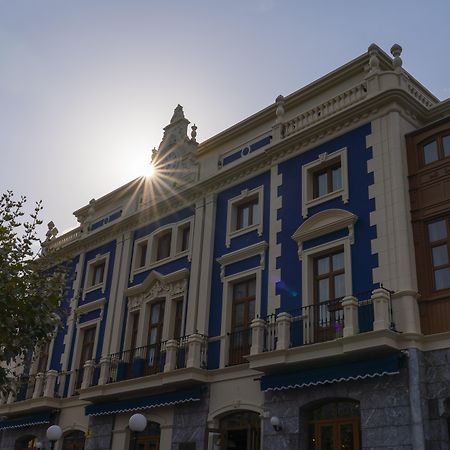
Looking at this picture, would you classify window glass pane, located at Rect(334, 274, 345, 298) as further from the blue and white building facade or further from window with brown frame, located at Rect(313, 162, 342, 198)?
window with brown frame, located at Rect(313, 162, 342, 198)

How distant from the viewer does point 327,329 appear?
15.4m

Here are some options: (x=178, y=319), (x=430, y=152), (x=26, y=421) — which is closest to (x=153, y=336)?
(x=178, y=319)

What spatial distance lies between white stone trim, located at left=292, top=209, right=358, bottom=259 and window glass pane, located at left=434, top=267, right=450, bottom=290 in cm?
229

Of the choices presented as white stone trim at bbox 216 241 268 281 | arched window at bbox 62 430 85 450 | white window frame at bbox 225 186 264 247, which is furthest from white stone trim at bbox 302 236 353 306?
arched window at bbox 62 430 85 450

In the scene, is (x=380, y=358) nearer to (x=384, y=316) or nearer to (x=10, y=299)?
(x=384, y=316)

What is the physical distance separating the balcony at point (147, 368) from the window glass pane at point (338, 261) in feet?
14.9

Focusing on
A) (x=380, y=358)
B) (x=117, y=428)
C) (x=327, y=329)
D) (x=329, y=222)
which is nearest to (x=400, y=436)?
(x=380, y=358)

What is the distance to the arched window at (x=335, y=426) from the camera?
14320 millimetres

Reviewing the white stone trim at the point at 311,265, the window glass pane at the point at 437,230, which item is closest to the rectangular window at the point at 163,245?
the white stone trim at the point at 311,265

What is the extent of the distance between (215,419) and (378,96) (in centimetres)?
947

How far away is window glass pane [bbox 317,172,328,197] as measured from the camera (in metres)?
17.7

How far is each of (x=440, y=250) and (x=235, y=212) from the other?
721 cm

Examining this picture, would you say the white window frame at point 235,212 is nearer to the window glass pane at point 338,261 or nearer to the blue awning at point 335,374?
the window glass pane at point 338,261

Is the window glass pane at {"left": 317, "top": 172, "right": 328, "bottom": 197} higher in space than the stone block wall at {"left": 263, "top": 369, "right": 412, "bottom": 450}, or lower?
higher
